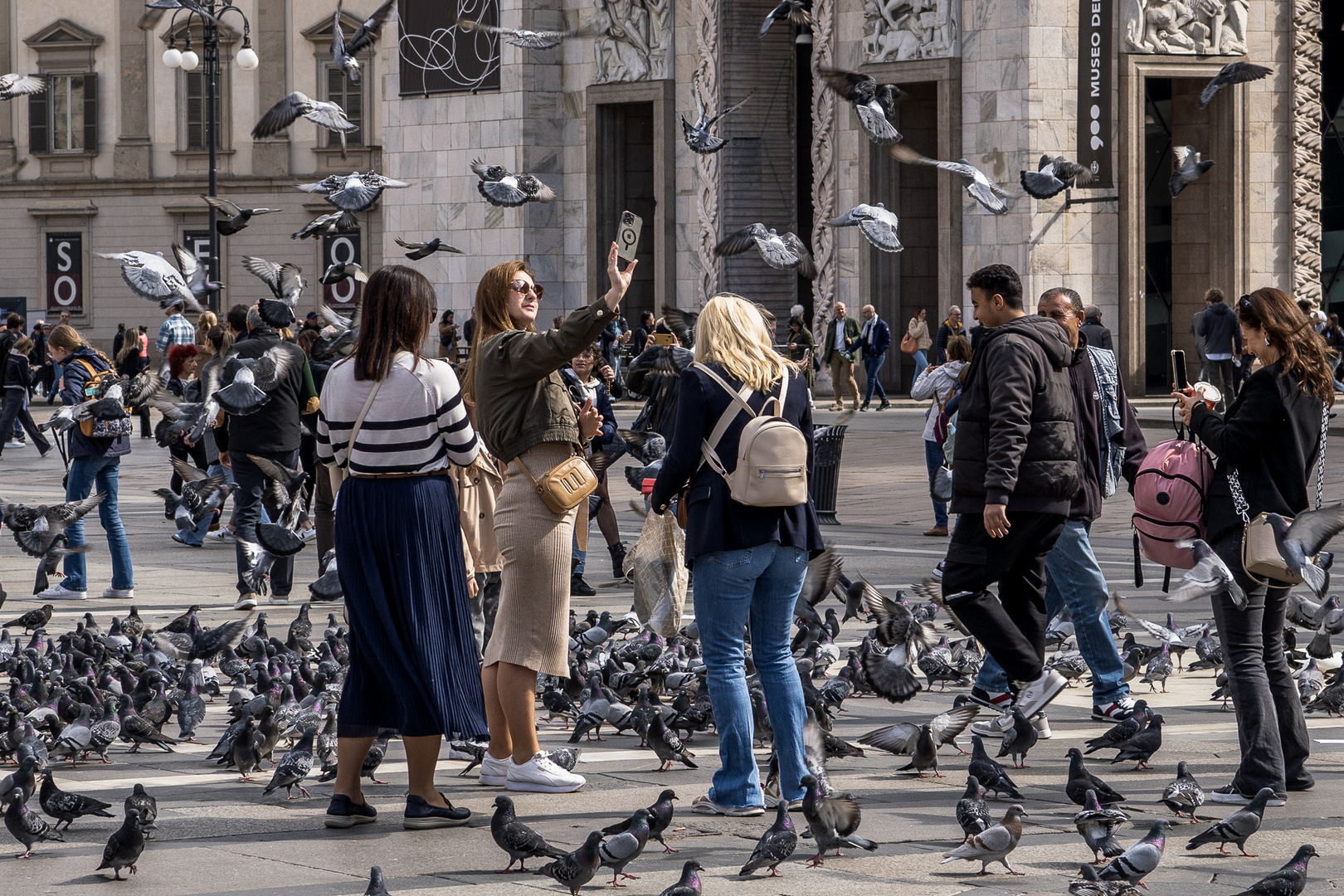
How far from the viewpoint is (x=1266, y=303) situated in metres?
6.17

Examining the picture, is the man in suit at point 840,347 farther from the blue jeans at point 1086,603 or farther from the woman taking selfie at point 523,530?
the woman taking selfie at point 523,530

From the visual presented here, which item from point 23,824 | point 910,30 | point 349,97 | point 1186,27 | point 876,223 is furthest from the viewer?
point 349,97

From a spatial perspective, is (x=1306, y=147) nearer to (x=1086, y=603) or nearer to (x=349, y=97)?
(x=1086, y=603)

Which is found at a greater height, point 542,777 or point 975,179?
point 975,179

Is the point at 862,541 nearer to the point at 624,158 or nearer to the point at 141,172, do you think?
the point at 624,158

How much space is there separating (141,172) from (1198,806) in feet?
154

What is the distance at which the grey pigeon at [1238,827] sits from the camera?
5445 mm

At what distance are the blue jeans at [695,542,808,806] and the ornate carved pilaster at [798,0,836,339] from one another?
24.0m

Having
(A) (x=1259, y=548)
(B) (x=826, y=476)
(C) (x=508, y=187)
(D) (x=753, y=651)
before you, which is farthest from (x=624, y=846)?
(C) (x=508, y=187)

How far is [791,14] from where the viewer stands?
25797 millimetres

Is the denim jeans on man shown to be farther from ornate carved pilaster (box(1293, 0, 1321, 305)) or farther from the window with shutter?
the window with shutter

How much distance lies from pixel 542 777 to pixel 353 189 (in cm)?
966

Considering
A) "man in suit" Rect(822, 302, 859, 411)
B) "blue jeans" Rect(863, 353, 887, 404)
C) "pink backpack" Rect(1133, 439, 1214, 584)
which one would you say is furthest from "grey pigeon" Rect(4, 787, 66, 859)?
"blue jeans" Rect(863, 353, 887, 404)

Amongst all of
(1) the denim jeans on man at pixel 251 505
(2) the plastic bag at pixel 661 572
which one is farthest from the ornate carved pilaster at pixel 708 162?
(2) the plastic bag at pixel 661 572
